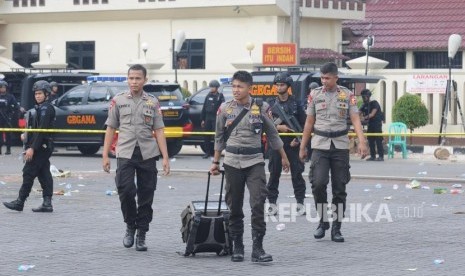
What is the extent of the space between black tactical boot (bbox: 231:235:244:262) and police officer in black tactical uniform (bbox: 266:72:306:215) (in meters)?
4.02

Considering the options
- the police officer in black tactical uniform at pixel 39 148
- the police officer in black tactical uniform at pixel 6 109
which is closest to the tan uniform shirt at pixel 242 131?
the police officer in black tactical uniform at pixel 39 148

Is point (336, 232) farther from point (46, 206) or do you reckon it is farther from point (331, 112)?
point (46, 206)

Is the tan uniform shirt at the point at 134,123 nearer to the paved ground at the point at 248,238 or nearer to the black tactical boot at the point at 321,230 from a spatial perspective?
the paved ground at the point at 248,238

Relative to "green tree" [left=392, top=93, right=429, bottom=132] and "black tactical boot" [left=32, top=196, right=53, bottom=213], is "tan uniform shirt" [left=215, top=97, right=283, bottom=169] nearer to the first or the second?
"black tactical boot" [left=32, top=196, right=53, bottom=213]

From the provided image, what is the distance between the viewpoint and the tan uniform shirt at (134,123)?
13.5 metres

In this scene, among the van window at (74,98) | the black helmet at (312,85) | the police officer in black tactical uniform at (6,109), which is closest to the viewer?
the black helmet at (312,85)

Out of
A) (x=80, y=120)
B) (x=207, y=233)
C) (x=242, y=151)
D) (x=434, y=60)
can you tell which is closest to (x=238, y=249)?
(x=207, y=233)

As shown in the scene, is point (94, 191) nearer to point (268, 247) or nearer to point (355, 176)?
point (355, 176)

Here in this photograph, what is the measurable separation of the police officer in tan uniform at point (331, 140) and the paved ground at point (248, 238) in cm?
48

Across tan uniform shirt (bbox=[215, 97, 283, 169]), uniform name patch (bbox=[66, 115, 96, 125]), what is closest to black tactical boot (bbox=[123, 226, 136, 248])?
tan uniform shirt (bbox=[215, 97, 283, 169])

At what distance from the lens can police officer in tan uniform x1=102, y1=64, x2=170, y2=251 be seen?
44.1ft

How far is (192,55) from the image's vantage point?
1825 inches

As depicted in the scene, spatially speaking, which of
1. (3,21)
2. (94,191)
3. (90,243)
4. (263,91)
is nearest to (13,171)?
(94,191)

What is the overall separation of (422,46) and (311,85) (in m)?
17.2
